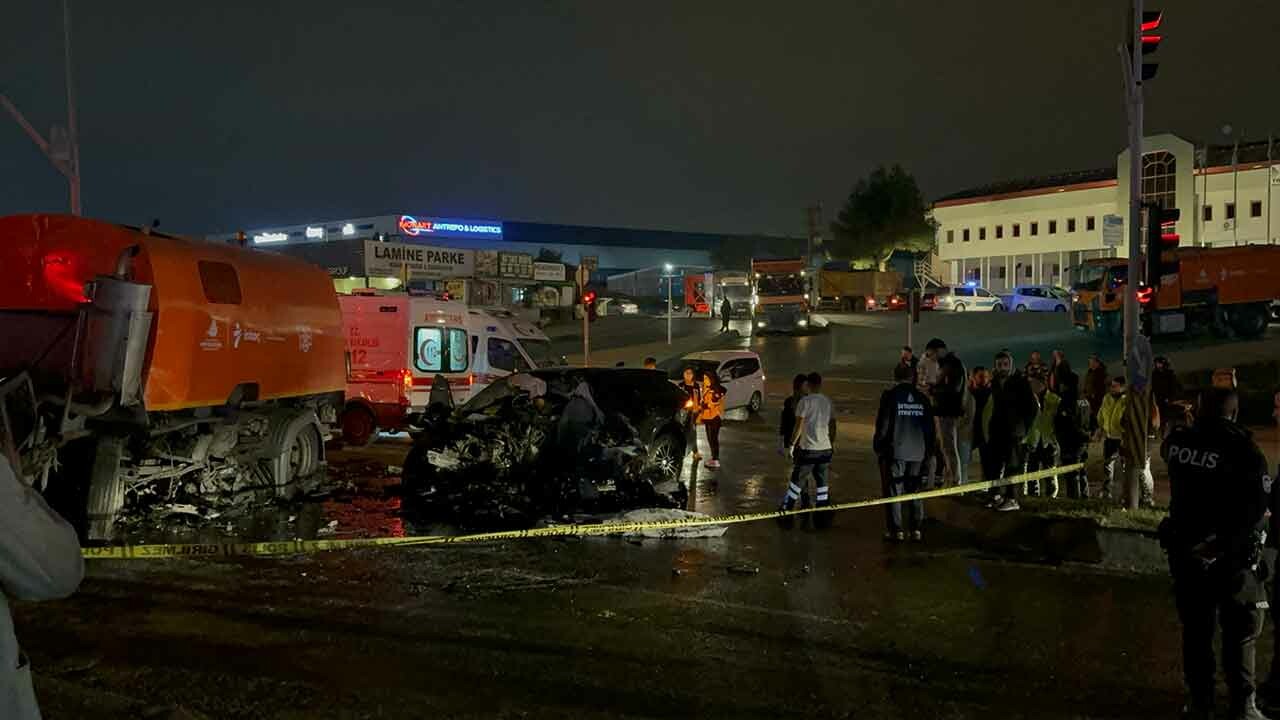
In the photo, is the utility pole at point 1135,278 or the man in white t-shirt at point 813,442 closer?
the utility pole at point 1135,278

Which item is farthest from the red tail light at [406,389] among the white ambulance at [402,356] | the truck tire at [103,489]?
the truck tire at [103,489]

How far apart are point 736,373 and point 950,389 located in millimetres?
10697

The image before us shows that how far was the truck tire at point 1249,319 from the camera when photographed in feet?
107

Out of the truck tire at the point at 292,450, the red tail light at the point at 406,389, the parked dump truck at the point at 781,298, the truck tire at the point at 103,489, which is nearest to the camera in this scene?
the truck tire at the point at 103,489

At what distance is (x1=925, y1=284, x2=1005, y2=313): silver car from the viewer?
173ft

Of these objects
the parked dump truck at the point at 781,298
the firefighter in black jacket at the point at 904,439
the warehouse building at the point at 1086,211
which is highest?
the warehouse building at the point at 1086,211

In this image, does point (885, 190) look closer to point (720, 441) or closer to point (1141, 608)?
point (720, 441)

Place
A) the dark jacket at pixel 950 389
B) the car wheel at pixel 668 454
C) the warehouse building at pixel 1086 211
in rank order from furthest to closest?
the warehouse building at pixel 1086 211 → the car wheel at pixel 668 454 → the dark jacket at pixel 950 389

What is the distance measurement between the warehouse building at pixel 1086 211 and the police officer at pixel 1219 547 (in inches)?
1563

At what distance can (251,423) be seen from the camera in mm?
11664

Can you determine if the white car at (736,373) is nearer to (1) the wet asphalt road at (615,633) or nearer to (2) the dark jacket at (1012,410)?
(2) the dark jacket at (1012,410)

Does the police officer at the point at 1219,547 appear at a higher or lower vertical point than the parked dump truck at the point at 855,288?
lower

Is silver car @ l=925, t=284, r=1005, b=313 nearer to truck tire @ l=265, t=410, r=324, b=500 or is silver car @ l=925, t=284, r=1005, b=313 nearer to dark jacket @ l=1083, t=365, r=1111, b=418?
dark jacket @ l=1083, t=365, r=1111, b=418

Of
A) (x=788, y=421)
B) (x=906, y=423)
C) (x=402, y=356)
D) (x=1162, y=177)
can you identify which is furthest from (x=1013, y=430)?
(x=1162, y=177)
